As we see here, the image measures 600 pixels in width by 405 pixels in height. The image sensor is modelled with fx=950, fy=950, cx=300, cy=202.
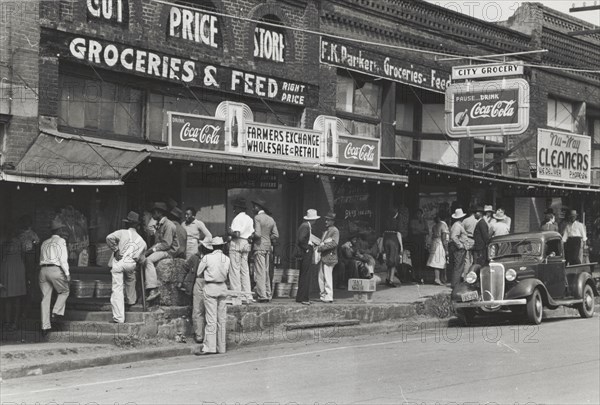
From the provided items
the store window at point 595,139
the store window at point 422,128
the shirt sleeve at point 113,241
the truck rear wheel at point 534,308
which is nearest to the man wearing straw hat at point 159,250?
the shirt sleeve at point 113,241

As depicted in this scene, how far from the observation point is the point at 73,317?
15.8 m

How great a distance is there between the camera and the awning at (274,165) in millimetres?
16641

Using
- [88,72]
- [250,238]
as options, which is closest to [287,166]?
[250,238]

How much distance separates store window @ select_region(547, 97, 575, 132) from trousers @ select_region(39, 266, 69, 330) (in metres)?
20.1

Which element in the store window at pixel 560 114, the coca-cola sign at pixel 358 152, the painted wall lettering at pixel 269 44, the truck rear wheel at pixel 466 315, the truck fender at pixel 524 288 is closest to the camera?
the truck fender at pixel 524 288

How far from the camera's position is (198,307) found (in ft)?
49.8

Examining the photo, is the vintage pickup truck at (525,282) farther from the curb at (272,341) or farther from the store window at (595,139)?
the store window at (595,139)

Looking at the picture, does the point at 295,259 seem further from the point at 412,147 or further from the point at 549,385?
the point at 549,385

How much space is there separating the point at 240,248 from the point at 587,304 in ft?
25.1

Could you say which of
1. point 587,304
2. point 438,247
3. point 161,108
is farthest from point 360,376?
point 438,247

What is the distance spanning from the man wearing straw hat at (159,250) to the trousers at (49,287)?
1.44 m

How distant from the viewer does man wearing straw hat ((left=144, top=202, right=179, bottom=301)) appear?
15.8 metres

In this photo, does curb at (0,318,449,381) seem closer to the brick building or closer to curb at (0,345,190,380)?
curb at (0,345,190,380)

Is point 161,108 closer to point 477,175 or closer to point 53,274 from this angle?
point 53,274
